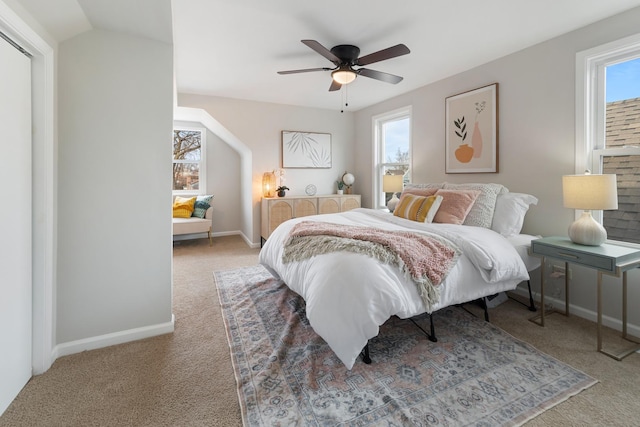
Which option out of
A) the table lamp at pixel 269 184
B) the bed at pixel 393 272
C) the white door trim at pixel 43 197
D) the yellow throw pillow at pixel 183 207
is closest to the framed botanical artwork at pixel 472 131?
the bed at pixel 393 272

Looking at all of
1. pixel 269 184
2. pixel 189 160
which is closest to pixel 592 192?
pixel 269 184

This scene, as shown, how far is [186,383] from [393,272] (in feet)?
4.37

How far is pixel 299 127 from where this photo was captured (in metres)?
5.11

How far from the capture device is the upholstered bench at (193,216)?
4.74 meters

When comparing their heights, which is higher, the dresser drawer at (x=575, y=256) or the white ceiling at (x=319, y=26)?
the white ceiling at (x=319, y=26)

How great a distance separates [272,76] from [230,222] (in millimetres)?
3192

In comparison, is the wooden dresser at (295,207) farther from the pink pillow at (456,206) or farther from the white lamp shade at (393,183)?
the pink pillow at (456,206)

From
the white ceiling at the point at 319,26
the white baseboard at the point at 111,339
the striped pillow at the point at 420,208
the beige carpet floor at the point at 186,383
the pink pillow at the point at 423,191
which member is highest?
the white ceiling at the point at 319,26

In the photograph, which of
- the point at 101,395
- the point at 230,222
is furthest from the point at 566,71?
the point at 230,222

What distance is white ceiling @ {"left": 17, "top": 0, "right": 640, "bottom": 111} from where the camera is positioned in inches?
69.7

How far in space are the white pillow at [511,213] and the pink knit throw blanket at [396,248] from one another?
894mm

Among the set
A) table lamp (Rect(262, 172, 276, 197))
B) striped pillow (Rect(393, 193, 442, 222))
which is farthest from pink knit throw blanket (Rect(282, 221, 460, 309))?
table lamp (Rect(262, 172, 276, 197))

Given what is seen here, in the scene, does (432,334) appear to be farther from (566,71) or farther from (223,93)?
(223,93)

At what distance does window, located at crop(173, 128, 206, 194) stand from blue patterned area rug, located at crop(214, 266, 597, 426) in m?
3.95
